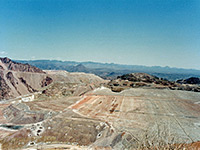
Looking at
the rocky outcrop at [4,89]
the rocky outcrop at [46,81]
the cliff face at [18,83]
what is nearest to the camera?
the rocky outcrop at [4,89]

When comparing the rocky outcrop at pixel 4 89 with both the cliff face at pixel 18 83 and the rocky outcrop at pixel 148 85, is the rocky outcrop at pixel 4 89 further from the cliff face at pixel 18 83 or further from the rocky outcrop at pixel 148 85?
the rocky outcrop at pixel 148 85

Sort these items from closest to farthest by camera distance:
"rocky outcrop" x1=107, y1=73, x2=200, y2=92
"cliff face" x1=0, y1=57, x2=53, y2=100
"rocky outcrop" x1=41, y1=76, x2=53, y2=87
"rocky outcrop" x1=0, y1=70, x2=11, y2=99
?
"rocky outcrop" x1=107, y1=73, x2=200, y2=92, "rocky outcrop" x1=0, y1=70, x2=11, y2=99, "cliff face" x1=0, y1=57, x2=53, y2=100, "rocky outcrop" x1=41, y1=76, x2=53, y2=87

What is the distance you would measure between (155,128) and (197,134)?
16.2 feet

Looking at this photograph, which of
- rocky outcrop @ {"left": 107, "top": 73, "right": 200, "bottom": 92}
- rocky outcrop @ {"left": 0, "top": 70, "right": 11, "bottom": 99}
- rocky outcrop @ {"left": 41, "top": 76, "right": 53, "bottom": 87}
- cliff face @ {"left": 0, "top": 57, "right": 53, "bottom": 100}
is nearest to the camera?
rocky outcrop @ {"left": 107, "top": 73, "right": 200, "bottom": 92}

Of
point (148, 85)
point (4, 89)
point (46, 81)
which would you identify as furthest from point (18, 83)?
point (148, 85)

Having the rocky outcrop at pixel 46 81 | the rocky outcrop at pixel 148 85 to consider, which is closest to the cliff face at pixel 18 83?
the rocky outcrop at pixel 46 81

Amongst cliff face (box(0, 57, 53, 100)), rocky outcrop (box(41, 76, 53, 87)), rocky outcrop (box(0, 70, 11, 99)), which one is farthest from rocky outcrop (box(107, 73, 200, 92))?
rocky outcrop (box(0, 70, 11, 99))

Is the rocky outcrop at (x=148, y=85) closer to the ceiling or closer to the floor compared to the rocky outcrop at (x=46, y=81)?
closer to the ceiling

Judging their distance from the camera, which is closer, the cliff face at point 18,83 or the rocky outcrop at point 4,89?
the rocky outcrop at point 4,89

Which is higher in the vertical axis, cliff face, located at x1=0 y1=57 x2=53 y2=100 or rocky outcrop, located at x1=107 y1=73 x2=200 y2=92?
rocky outcrop, located at x1=107 y1=73 x2=200 y2=92

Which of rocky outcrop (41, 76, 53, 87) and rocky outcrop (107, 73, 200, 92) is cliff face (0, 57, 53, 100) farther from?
rocky outcrop (107, 73, 200, 92)

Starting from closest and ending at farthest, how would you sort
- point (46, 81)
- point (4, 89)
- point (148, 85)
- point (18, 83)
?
1. point (148, 85)
2. point (4, 89)
3. point (18, 83)
4. point (46, 81)

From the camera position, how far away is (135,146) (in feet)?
47.9

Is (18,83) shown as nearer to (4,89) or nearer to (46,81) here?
(4,89)
